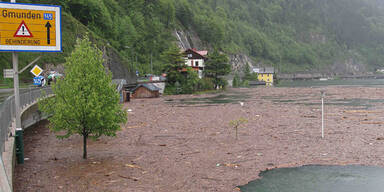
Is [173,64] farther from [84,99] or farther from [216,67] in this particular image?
[84,99]

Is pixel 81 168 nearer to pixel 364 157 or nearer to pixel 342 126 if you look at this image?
pixel 364 157

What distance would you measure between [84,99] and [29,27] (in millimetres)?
4452

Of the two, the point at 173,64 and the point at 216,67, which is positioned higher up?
the point at 216,67

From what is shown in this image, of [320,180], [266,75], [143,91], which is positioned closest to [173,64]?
[143,91]

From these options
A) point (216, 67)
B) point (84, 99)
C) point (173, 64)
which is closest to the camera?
point (84, 99)

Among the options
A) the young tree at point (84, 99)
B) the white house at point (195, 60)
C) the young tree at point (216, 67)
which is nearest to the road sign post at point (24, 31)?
the young tree at point (84, 99)

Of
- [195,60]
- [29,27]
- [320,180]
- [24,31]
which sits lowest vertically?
[320,180]

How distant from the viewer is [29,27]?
18.0m

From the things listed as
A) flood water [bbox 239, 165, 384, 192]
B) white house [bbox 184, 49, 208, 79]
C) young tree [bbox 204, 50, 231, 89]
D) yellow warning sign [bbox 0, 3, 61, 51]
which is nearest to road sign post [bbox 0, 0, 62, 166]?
yellow warning sign [bbox 0, 3, 61, 51]

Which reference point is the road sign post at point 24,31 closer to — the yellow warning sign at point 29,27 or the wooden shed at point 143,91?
the yellow warning sign at point 29,27

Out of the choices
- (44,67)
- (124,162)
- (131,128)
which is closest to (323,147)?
(124,162)

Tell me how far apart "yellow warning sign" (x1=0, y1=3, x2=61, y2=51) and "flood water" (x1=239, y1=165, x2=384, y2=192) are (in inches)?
461

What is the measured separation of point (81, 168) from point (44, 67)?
39.9 meters

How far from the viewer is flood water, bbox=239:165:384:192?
594 inches
